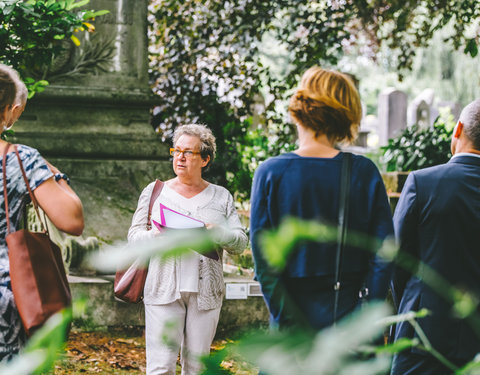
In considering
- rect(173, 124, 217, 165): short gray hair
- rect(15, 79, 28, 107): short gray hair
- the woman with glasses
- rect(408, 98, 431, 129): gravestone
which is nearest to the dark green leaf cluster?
rect(173, 124, 217, 165): short gray hair

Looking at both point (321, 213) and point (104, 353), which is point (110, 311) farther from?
point (321, 213)

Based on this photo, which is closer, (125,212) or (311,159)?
(311,159)

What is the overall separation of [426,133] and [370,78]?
30275 mm

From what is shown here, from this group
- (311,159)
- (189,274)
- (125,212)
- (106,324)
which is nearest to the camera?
(311,159)

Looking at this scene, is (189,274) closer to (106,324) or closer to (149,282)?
(149,282)

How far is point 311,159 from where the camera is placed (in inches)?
101

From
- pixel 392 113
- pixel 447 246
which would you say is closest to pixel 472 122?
pixel 447 246

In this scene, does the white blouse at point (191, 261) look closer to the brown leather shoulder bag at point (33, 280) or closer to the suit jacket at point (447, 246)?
the suit jacket at point (447, 246)

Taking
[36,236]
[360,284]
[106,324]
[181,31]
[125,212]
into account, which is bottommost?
[106,324]

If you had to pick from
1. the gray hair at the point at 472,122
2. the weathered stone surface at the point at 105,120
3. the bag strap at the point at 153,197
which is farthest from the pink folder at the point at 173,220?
the weathered stone surface at the point at 105,120

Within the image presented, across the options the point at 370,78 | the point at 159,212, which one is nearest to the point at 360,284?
the point at 159,212

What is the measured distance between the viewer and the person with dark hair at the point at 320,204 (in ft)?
8.20

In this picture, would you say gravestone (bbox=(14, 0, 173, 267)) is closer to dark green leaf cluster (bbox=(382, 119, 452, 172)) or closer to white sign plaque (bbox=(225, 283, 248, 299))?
white sign plaque (bbox=(225, 283, 248, 299))

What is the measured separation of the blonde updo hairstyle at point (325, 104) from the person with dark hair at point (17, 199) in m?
0.94
